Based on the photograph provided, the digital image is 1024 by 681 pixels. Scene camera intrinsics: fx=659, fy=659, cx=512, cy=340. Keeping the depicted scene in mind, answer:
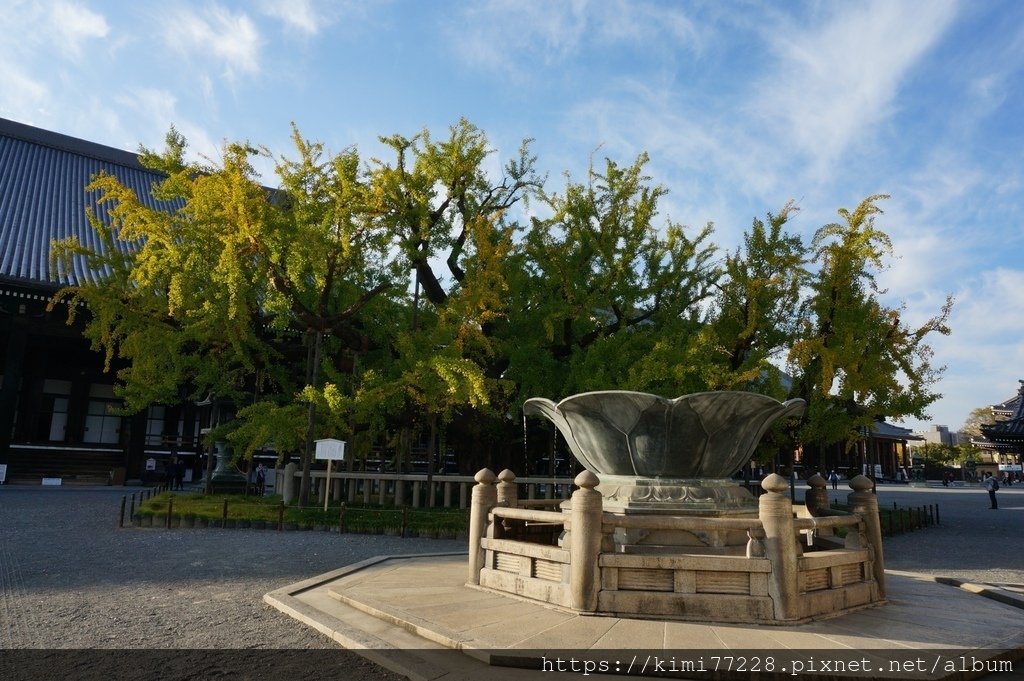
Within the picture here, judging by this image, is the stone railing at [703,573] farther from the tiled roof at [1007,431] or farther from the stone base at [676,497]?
the tiled roof at [1007,431]

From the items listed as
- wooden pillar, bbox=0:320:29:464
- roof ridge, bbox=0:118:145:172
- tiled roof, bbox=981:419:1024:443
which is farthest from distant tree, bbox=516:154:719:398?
roof ridge, bbox=0:118:145:172

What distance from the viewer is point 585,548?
6.71m

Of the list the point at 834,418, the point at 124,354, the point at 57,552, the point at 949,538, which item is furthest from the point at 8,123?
the point at 949,538

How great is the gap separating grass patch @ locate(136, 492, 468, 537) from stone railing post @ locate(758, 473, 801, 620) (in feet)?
28.2

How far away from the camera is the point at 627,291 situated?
16703 millimetres

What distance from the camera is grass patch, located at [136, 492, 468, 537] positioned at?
1412 centimetres

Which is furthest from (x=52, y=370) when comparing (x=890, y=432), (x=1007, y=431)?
(x=890, y=432)

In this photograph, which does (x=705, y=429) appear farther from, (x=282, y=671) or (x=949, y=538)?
(x=949, y=538)

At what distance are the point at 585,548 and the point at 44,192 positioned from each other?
105ft

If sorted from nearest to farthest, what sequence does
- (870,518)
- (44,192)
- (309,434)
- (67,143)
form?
1. (870,518)
2. (309,434)
3. (44,192)
4. (67,143)

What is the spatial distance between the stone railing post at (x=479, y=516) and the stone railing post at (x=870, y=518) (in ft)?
14.3

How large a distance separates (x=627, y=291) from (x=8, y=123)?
3313 cm

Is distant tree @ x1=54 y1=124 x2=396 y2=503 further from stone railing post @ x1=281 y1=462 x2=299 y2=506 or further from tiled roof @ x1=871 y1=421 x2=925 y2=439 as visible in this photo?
tiled roof @ x1=871 y1=421 x2=925 y2=439

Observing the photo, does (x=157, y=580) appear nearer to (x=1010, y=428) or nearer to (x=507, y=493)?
(x=507, y=493)
